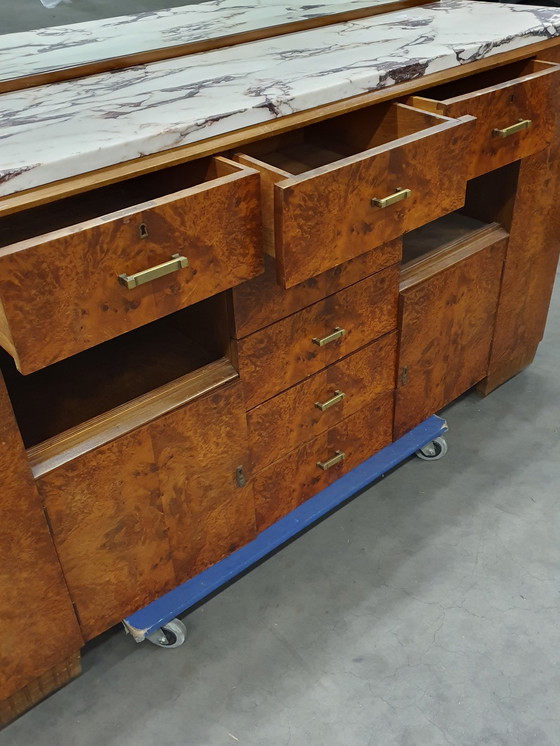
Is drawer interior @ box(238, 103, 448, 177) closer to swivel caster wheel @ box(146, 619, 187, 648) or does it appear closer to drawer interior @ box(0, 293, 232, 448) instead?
drawer interior @ box(0, 293, 232, 448)

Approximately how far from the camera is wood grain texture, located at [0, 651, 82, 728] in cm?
124

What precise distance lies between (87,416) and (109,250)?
14.9 inches

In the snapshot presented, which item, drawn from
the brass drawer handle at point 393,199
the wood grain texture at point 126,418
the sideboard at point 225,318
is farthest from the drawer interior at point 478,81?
the wood grain texture at point 126,418

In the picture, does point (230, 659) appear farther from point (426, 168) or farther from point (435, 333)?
point (426, 168)

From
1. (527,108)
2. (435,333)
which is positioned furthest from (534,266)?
(527,108)

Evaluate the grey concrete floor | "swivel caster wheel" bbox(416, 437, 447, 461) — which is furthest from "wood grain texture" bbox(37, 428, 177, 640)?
"swivel caster wheel" bbox(416, 437, 447, 461)

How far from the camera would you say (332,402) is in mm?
1420

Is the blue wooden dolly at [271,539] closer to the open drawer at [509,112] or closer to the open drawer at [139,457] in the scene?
the open drawer at [139,457]

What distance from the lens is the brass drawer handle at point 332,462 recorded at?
4.91 feet

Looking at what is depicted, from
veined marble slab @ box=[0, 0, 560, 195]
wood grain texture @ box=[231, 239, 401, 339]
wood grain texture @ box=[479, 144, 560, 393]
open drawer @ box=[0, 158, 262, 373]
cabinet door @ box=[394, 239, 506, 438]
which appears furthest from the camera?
wood grain texture @ box=[479, 144, 560, 393]

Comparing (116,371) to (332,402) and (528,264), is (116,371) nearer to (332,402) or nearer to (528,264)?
(332,402)

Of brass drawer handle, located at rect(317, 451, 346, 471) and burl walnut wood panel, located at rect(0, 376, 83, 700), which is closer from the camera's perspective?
burl walnut wood panel, located at rect(0, 376, 83, 700)

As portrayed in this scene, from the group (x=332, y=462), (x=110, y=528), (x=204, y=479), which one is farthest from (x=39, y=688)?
(x=332, y=462)

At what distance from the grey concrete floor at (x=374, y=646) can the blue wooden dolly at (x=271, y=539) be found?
5 centimetres
